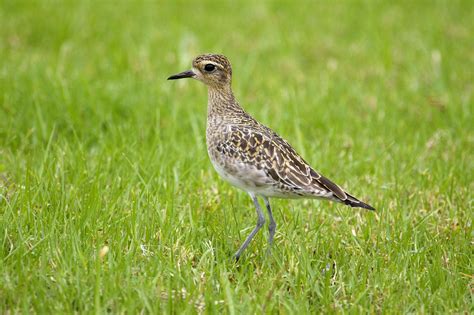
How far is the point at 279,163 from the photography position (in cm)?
586

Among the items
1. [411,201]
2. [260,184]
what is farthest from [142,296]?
[411,201]

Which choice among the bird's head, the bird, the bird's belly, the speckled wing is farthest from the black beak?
the bird's belly

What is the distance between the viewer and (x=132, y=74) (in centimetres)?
1023

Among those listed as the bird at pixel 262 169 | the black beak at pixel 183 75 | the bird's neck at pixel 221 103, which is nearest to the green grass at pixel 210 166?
the bird at pixel 262 169

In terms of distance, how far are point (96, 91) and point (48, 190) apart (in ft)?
10.2

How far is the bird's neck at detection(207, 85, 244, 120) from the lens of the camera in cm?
653

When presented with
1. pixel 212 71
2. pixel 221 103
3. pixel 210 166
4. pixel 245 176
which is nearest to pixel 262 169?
pixel 245 176

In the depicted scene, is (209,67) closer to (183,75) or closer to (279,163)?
(183,75)

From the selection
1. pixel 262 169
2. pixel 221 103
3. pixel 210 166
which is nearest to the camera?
pixel 262 169

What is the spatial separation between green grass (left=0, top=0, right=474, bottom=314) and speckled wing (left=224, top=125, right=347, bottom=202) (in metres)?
0.46

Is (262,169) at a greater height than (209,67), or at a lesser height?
lesser

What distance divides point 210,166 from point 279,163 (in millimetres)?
1824

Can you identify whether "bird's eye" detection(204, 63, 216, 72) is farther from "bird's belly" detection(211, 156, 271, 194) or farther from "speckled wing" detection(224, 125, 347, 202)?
"bird's belly" detection(211, 156, 271, 194)

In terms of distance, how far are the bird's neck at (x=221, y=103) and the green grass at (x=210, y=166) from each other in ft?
2.31
